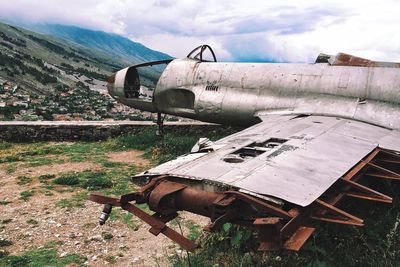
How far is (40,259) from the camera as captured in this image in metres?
5.84

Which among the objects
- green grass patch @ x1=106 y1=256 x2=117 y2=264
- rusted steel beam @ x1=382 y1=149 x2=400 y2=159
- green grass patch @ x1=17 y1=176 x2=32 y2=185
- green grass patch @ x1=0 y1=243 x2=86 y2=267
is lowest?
green grass patch @ x1=17 y1=176 x2=32 y2=185

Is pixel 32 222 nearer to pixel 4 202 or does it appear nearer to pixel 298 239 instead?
pixel 4 202

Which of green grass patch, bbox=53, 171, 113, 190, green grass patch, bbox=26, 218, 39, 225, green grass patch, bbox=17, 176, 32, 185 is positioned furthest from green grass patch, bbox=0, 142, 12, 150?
green grass patch, bbox=26, 218, 39, 225

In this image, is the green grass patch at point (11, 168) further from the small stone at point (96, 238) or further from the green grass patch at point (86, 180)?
the small stone at point (96, 238)

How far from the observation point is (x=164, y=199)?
3611 millimetres

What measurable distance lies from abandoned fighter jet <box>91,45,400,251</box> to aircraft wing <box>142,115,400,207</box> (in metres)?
0.01

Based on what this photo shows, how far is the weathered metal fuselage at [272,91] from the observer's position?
8.32m

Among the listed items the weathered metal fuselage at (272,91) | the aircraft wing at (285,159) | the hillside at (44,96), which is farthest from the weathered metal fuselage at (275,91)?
the hillside at (44,96)

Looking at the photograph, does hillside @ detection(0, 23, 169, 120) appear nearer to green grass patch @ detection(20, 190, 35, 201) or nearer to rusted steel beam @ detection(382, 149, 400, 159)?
green grass patch @ detection(20, 190, 35, 201)

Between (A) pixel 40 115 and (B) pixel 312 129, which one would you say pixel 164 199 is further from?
(A) pixel 40 115

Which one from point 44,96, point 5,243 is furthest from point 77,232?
point 44,96

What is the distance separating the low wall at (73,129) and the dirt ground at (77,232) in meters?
6.19

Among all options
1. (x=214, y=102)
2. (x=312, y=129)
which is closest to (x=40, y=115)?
(x=214, y=102)

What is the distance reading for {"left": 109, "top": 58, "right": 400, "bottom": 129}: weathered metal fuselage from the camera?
8.32 meters
